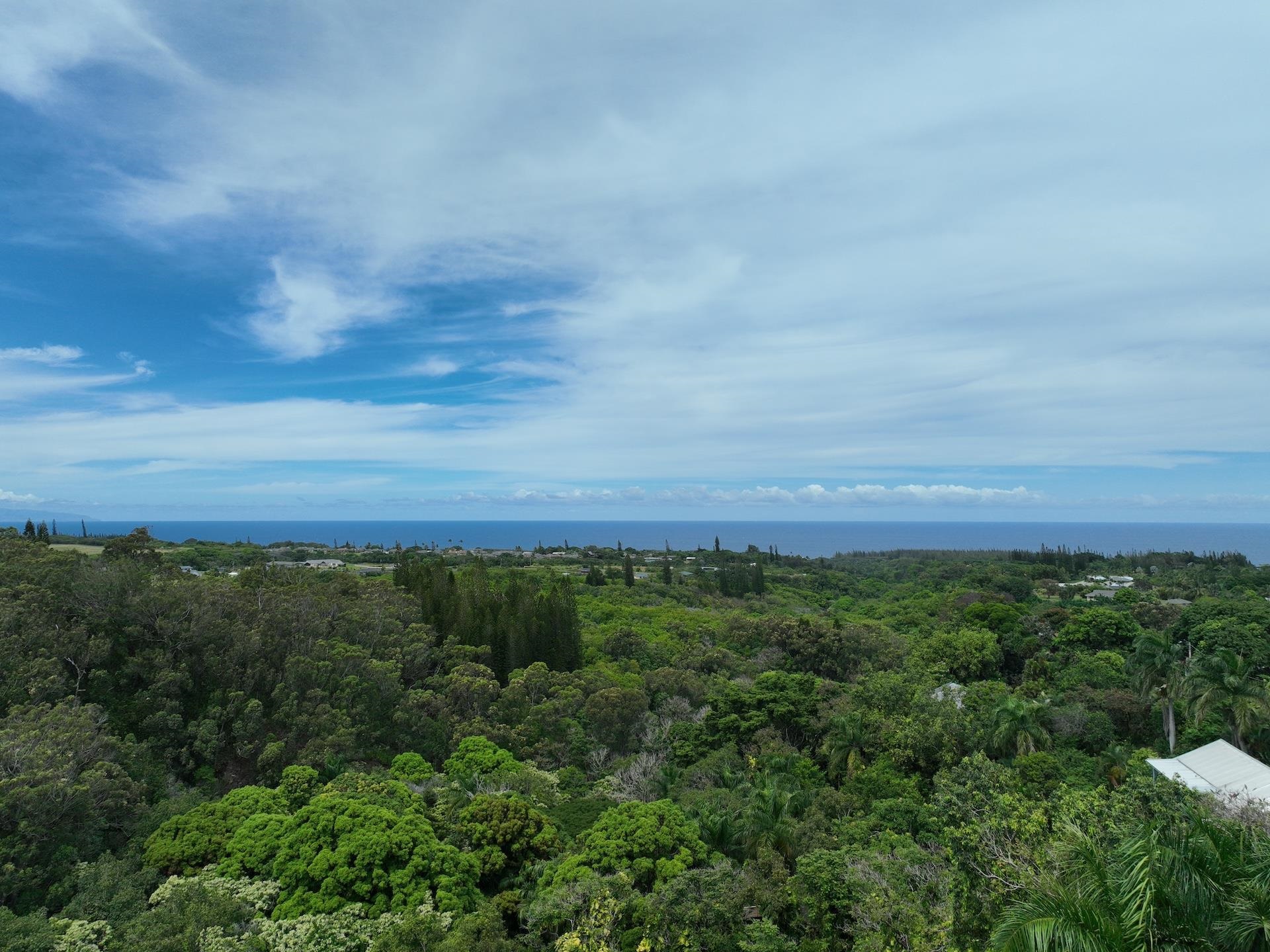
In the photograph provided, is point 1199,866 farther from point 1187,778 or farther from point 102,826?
point 102,826

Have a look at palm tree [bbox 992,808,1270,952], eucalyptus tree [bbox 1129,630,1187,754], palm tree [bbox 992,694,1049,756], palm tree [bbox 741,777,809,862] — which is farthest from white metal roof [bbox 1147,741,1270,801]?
palm tree [bbox 992,808,1270,952]

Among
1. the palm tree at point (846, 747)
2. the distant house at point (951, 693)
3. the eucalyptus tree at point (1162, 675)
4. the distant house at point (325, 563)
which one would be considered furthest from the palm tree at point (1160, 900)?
the distant house at point (325, 563)

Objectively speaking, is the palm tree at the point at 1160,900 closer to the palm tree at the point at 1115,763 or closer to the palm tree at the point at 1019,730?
the palm tree at the point at 1019,730

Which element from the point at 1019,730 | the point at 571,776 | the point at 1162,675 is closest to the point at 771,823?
the point at 571,776

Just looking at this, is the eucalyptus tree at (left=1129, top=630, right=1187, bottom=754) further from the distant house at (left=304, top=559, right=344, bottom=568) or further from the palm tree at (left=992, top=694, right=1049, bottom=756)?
the distant house at (left=304, top=559, right=344, bottom=568)

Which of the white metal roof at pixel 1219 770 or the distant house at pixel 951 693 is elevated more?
the white metal roof at pixel 1219 770

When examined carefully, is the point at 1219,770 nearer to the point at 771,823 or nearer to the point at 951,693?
the point at 951,693
